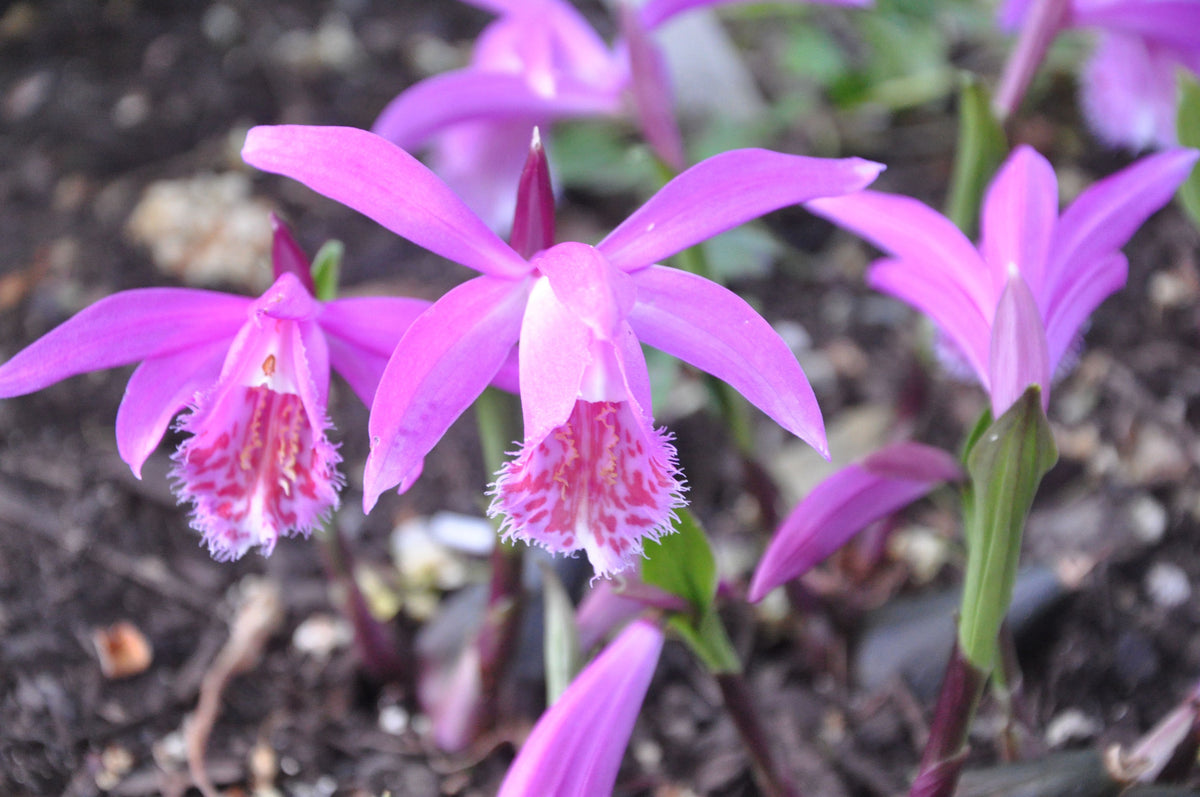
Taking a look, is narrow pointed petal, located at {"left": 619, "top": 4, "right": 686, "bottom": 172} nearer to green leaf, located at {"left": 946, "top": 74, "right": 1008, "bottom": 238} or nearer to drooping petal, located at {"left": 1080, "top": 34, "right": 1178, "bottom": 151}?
green leaf, located at {"left": 946, "top": 74, "right": 1008, "bottom": 238}

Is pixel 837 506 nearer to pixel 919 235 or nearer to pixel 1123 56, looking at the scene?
pixel 919 235

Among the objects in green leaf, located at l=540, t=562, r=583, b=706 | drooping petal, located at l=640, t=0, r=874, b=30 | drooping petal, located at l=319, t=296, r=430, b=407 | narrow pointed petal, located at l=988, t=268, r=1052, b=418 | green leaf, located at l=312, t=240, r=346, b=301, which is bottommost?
green leaf, located at l=540, t=562, r=583, b=706

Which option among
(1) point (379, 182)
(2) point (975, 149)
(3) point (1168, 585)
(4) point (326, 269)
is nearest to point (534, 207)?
(1) point (379, 182)

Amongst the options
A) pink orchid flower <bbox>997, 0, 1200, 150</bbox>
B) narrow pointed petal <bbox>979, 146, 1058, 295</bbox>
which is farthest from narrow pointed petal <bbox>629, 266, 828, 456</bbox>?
pink orchid flower <bbox>997, 0, 1200, 150</bbox>

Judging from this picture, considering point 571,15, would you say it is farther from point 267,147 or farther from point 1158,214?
point 1158,214

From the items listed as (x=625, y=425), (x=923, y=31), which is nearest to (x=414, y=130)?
(x=625, y=425)

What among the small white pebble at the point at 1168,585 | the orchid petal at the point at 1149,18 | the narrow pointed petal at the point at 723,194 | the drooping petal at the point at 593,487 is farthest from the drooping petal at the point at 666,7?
the small white pebble at the point at 1168,585
